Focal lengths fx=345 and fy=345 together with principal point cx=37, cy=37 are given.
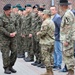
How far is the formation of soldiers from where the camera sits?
8.88 metres

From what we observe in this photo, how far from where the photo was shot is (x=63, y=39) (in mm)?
8867

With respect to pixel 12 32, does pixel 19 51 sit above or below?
below

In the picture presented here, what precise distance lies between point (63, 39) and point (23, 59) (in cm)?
525

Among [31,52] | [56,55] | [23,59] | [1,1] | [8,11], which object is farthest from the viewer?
[1,1]

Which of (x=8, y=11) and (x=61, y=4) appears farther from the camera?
(x=8, y=11)

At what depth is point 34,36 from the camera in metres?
12.2

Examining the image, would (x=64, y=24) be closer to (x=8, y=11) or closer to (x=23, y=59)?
(x=8, y=11)

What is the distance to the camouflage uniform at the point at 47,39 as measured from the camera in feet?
31.6

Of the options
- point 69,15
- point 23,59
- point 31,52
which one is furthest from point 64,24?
point 23,59

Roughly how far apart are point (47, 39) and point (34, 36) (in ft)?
8.00

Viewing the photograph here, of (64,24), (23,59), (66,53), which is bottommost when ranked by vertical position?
(23,59)

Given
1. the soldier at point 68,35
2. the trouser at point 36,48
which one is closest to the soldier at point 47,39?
the soldier at point 68,35

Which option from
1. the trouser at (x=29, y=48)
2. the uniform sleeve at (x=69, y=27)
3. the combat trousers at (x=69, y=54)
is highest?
the uniform sleeve at (x=69, y=27)

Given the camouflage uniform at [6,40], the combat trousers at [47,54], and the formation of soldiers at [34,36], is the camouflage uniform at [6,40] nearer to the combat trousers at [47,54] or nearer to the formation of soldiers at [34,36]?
the formation of soldiers at [34,36]
